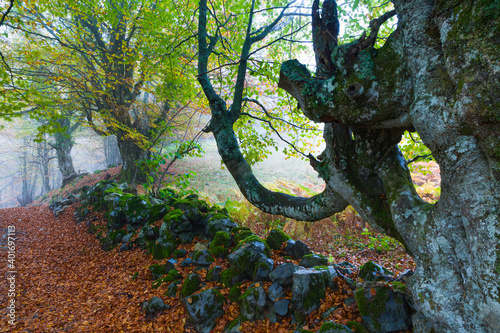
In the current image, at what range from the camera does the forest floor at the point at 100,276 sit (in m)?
3.45

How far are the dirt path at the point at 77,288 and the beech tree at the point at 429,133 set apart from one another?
3.25 m

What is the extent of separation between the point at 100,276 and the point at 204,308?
318 centimetres

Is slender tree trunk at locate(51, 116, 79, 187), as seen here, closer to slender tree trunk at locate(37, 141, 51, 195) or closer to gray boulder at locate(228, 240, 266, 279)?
slender tree trunk at locate(37, 141, 51, 195)

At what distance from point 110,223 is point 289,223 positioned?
568 centimetres

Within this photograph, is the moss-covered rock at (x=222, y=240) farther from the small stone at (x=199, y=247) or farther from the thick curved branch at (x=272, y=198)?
the thick curved branch at (x=272, y=198)

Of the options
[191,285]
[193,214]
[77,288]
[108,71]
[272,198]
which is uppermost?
[108,71]

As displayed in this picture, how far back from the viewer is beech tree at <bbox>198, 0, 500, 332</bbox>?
142 cm

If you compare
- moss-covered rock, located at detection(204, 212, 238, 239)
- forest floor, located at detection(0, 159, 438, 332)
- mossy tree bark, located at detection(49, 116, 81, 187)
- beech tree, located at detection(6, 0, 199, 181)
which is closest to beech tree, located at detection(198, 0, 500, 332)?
forest floor, located at detection(0, 159, 438, 332)

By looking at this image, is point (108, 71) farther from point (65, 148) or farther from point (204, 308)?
point (204, 308)

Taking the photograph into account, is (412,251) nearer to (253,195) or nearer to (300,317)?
(300,317)

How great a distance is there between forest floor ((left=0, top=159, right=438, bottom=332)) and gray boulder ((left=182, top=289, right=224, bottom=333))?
0.42 feet

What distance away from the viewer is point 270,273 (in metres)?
3.44

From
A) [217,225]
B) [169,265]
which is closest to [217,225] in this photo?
[217,225]

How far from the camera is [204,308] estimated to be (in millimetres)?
3281
